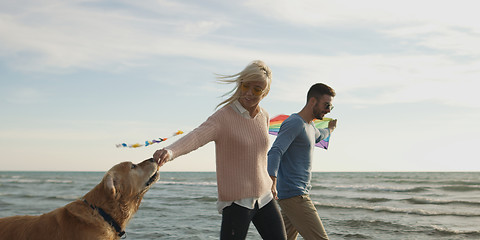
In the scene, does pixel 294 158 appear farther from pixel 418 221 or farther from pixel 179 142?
pixel 418 221

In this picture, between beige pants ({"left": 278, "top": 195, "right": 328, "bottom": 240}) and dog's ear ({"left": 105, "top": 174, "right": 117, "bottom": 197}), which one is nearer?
dog's ear ({"left": 105, "top": 174, "right": 117, "bottom": 197})

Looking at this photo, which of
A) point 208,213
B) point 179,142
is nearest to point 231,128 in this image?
point 179,142

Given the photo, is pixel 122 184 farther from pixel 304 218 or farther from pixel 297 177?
pixel 304 218

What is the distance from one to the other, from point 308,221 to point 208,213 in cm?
1037

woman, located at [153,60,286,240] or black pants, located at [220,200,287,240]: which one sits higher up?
woman, located at [153,60,286,240]

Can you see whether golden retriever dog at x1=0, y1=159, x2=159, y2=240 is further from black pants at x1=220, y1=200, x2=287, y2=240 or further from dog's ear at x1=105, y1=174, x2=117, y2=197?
black pants at x1=220, y1=200, x2=287, y2=240

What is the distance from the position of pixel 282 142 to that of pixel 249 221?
1.37 metres

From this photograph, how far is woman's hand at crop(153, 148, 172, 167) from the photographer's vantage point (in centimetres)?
339

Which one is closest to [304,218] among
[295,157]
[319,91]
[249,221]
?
[295,157]

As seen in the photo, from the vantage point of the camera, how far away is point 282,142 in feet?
16.5

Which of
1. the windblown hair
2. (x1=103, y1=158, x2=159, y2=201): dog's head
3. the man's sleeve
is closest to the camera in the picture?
(x1=103, y1=158, x2=159, y2=201): dog's head

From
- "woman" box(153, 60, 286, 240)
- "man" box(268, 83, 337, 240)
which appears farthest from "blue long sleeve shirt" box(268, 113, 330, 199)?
"woman" box(153, 60, 286, 240)

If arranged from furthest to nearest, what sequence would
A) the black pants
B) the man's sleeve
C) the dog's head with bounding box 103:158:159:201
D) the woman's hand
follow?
the man's sleeve
the dog's head with bounding box 103:158:159:201
the black pants
the woman's hand

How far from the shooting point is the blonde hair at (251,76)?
3.96 m
